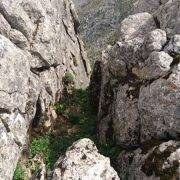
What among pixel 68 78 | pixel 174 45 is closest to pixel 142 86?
pixel 174 45

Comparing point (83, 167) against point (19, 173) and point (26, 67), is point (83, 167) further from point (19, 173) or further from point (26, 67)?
point (26, 67)

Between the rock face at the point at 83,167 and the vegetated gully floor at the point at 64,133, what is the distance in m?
3.50

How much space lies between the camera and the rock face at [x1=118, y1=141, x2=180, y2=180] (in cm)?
2277

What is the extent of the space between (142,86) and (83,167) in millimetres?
7800

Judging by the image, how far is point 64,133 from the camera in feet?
104

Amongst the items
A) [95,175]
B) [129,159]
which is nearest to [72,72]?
[129,159]

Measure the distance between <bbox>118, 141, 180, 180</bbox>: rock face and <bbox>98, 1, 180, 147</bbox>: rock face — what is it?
50.6 inches

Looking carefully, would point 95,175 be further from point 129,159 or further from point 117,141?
point 117,141

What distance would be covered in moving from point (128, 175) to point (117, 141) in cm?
362

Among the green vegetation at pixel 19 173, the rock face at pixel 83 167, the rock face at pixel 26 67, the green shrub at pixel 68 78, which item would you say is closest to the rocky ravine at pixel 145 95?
the rock face at pixel 83 167

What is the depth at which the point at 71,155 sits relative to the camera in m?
24.2

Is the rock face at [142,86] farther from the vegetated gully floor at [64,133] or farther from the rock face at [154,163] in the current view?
the vegetated gully floor at [64,133]

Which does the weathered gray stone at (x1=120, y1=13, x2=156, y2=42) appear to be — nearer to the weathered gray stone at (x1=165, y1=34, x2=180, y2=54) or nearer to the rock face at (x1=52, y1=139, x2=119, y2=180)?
the weathered gray stone at (x1=165, y1=34, x2=180, y2=54)

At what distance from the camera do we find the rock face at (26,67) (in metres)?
25.3
